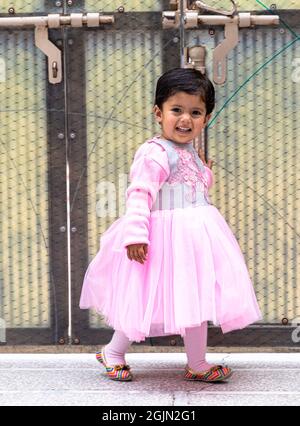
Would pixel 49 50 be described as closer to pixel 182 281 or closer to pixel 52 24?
pixel 52 24

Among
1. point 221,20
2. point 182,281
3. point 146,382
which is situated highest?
point 221,20

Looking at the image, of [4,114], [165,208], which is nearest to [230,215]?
[165,208]

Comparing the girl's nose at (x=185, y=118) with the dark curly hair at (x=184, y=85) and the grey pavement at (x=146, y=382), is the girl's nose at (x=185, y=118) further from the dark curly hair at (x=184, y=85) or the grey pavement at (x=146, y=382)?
the grey pavement at (x=146, y=382)

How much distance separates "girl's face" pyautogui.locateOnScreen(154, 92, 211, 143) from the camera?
12.5ft

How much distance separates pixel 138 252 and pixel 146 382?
579mm

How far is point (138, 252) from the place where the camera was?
3693 millimetres

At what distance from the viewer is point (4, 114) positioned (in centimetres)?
444

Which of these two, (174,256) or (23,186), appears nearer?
(174,256)

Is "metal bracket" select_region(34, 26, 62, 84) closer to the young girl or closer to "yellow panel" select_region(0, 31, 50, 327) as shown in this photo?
"yellow panel" select_region(0, 31, 50, 327)

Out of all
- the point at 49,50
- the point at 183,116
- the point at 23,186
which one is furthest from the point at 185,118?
the point at 23,186

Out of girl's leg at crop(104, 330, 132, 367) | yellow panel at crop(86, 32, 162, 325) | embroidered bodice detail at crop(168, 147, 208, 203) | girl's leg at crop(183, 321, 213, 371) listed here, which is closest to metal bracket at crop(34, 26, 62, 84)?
yellow panel at crop(86, 32, 162, 325)

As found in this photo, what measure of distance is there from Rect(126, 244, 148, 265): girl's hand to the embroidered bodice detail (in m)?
0.30

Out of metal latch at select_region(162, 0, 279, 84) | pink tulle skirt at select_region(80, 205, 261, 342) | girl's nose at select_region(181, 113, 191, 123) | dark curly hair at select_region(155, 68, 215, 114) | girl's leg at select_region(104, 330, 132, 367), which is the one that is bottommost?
girl's leg at select_region(104, 330, 132, 367)

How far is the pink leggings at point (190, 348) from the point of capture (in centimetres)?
387
